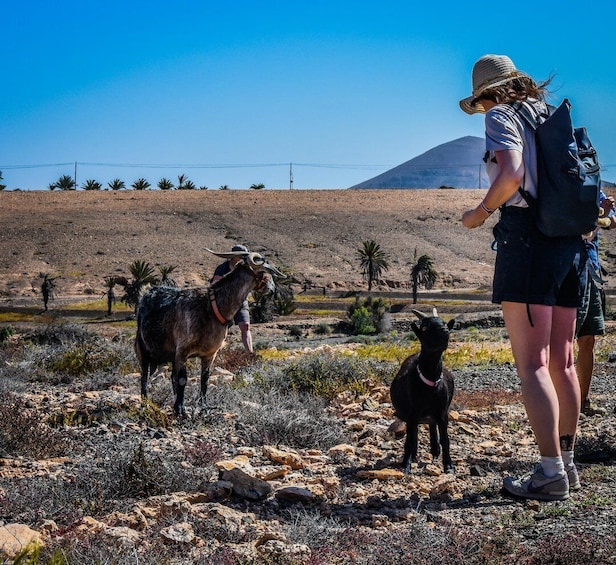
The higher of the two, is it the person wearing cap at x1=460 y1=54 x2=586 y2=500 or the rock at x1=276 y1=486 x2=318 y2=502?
the person wearing cap at x1=460 y1=54 x2=586 y2=500

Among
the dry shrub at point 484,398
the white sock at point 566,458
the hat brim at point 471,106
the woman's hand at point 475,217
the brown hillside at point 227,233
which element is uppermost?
the brown hillside at point 227,233

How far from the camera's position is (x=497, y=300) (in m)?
4.84

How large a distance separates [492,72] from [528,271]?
3.85ft

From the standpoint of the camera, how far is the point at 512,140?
4.68 m

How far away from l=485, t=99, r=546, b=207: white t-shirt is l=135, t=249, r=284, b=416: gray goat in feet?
13.7

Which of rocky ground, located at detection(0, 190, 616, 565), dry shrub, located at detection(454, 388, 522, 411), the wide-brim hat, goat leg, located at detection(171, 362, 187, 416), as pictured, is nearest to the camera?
rocky ground, located at detection(0, 190, 616, 565)

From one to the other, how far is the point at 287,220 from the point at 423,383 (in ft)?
262

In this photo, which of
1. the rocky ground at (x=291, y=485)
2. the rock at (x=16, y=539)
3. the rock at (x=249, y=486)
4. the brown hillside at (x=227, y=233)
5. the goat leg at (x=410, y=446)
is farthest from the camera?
the brown hillside at (x=227, y=233)

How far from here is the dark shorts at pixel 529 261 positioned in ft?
15.5

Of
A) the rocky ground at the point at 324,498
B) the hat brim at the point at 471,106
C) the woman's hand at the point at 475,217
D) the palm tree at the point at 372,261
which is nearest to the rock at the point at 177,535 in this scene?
the rocky ground at the point at 324,498

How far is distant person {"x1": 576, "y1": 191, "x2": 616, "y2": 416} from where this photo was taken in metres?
6.32

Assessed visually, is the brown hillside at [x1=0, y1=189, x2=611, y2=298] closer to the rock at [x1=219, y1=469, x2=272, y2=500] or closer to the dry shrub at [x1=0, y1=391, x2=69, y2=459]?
the dry shrub at [x1=0, y1=391, x2=69, y2=459]

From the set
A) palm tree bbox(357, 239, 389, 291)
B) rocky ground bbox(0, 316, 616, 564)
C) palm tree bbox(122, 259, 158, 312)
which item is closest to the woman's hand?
rocky ground bbox(0, 316, 616, 564)

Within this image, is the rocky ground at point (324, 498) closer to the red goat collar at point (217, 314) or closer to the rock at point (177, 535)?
the rock at point (177, 535)
